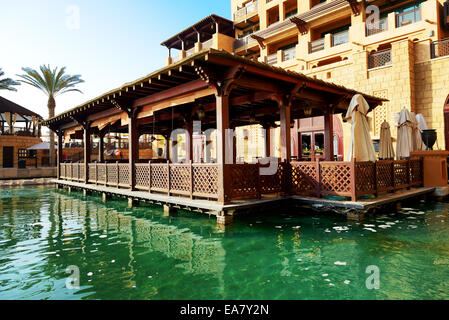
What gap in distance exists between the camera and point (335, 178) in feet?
22.2

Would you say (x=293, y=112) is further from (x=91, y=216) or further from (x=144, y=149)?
(x=144, y=149)

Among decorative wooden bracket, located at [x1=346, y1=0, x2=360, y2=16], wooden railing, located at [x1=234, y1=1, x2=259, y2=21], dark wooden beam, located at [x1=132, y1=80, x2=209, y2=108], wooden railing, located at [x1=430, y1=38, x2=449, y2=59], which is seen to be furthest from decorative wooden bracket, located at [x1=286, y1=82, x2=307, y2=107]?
wooden railing, located at [x1=234, y1=1, x2=259, y2=21]

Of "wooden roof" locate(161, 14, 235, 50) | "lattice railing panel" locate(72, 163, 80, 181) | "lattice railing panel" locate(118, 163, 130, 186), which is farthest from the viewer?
"wooden roof" locate(161, 14, 235, 50)

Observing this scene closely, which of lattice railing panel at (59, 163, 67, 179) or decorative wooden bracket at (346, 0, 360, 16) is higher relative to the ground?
decorative wooden bracket at (346, 0, 360, 16)

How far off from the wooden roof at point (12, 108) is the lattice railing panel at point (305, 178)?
96.8 feet

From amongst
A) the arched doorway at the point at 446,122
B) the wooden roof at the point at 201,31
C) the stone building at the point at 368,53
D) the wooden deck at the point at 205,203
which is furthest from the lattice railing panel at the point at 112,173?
the wooden roof at the point at 201,31

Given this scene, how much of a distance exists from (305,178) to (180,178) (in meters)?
3.28

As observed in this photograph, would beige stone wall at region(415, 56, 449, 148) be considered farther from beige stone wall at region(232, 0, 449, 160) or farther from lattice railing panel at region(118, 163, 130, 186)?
lattice railing panel at region(118, 163, 130, 186)

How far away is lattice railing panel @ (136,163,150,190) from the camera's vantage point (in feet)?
29.0

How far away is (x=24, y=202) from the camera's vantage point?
10461 mm

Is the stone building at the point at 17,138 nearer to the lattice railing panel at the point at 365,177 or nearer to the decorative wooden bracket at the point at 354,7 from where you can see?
the lattice railing panel at the point at 365,177

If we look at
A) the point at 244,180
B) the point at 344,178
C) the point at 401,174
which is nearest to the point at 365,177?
the point at 344,178

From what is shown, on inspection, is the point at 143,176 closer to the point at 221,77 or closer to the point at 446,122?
the point at 221,77
